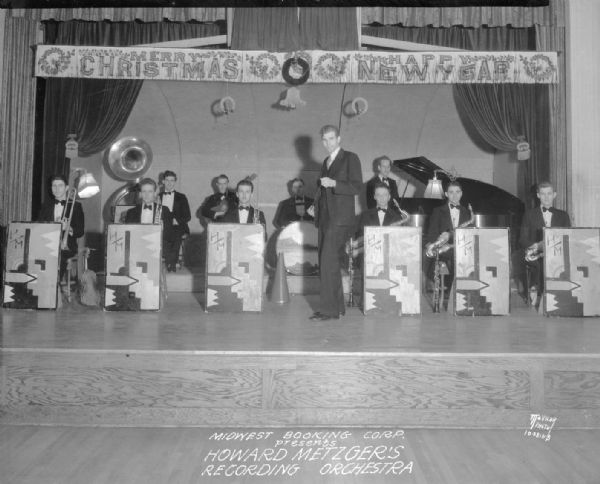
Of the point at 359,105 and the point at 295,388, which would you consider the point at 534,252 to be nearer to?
the point at 295,388

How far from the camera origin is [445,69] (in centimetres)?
725

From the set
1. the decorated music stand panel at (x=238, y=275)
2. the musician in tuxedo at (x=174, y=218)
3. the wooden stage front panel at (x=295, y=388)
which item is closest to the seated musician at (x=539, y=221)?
the wooden stage front panel at (x=295, y=388)

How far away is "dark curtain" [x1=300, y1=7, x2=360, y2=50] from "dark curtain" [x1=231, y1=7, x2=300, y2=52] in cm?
12

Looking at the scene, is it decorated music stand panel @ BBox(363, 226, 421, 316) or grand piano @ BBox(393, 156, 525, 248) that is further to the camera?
grand piano @ BBox(393, 156, 525, 248)

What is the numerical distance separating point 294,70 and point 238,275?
349cm

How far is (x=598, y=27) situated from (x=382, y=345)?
618 cm

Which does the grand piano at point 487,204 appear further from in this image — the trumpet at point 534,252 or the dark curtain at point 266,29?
the dark curtain at point 266,29

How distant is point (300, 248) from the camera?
7.04m

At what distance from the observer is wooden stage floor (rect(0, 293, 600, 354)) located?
341 centimetres

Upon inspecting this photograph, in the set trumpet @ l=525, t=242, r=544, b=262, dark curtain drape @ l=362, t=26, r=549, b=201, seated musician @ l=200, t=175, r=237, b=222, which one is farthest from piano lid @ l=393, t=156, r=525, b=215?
seated musician @ l=200, t=175, r=237, b=222

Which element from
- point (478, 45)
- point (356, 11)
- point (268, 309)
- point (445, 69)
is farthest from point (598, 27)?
point (268, 309)

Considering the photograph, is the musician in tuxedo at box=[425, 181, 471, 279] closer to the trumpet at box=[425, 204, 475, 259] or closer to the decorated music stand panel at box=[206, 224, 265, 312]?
the trumpet at box=[425, 204, 475, 259]

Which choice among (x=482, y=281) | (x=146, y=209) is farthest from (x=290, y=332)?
(x=146, y=209)

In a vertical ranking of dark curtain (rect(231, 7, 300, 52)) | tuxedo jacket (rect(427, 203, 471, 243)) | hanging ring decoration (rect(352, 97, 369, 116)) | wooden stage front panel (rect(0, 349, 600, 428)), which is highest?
dark curtain (rect(231, 7, 300, 52))
